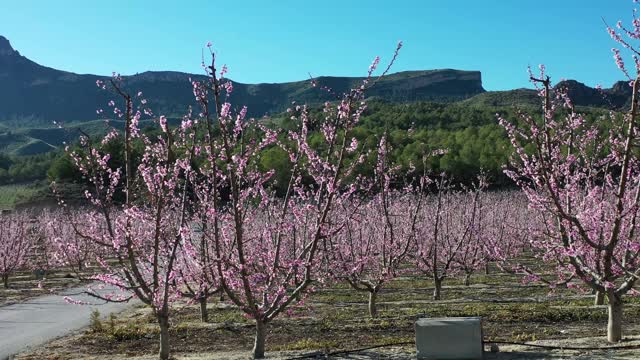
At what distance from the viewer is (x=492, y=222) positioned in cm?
2572

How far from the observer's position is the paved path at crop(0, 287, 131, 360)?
12133 millimetres

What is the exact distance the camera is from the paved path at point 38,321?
12133 mm

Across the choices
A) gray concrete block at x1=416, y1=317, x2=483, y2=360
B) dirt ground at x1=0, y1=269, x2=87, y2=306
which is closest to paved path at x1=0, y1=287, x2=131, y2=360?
dirt ground at x1=0, y1=269, x2=87, y2=306

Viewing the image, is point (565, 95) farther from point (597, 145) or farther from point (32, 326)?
point (32, 326)

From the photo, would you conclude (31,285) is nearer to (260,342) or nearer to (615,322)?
(260,342)

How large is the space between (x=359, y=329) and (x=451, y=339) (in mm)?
3717

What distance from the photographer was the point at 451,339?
288 inches

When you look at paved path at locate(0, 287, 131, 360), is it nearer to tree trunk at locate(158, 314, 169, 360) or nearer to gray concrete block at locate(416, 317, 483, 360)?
tree trunk at locate(158, 314, 169, 360)

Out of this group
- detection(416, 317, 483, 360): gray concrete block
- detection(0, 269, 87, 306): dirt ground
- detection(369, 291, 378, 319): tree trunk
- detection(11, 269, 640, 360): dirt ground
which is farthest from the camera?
detection(0, 269, 87, 306): dirt ground

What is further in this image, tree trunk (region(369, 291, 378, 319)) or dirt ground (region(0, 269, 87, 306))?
dirt ground (region(0, 269, 87, 306))

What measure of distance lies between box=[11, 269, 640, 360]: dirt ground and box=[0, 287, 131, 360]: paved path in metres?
0.66

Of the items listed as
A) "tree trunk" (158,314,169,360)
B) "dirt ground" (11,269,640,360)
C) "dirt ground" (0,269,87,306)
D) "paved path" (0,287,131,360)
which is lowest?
"dirt ground" (0,269,87,306)

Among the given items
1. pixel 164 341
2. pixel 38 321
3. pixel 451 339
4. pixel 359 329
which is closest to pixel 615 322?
pixel 451 339

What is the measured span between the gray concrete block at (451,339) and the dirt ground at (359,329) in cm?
41
